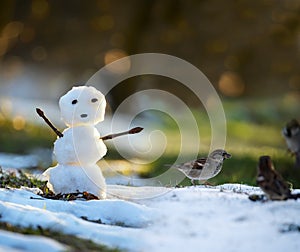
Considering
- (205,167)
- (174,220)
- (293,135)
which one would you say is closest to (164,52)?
(205,167)

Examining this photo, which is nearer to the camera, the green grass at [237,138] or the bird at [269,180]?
the bird at [269,180]

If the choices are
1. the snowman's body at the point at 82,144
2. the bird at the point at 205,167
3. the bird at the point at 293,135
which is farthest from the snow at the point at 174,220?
the bird at the point at 293,135

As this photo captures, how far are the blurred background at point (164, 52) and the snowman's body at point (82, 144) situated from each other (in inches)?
157

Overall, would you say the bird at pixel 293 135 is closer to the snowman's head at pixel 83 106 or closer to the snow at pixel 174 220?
the snow at pixel 174 220

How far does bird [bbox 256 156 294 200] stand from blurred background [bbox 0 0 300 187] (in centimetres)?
486

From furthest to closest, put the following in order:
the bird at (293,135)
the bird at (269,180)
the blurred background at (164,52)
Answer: the blurred background at (164,52), the bird at (293,135), the bird at (269,180)

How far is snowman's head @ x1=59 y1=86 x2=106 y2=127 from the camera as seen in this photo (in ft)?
16.2

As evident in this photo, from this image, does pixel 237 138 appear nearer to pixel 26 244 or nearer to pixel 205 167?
pixel 205 167

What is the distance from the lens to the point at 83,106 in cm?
491

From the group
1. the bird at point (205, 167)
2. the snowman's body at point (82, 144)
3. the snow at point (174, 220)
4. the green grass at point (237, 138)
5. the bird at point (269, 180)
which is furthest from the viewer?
the green grass at point (237, 138)

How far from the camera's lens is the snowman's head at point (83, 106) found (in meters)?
4.93

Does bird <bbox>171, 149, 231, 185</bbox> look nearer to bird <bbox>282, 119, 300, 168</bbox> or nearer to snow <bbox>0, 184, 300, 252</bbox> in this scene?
snow <bbox>0, 184, 300, 252</bbox>

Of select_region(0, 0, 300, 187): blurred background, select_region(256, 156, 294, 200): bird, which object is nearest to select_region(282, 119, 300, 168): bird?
select_region(256, 156, 294, 200): bird

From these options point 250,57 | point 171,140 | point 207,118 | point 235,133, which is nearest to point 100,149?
point 171,140
